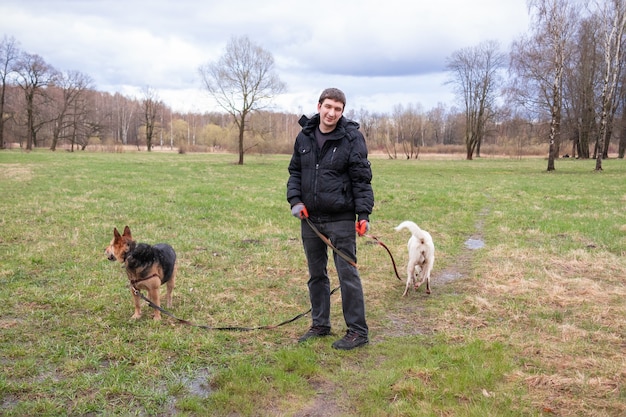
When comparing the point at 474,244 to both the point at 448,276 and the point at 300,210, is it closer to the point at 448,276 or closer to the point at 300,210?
the point at 448,276

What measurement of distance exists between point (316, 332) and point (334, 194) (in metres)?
1.52

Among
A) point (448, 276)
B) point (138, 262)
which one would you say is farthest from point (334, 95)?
point (448, 276)

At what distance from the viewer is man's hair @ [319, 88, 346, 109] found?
4062 millimetres

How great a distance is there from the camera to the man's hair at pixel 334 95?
4062mm

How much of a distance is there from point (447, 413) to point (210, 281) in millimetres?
4080

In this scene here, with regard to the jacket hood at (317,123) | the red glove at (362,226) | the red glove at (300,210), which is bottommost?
the red glove at (362,226)

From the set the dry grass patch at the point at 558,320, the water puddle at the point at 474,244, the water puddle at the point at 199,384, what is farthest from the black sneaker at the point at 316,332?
the water puddle at the point at 474,244

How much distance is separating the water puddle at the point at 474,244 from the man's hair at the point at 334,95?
5934 mm

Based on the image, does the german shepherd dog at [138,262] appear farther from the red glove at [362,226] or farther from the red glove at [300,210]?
the red glove at [362,226]

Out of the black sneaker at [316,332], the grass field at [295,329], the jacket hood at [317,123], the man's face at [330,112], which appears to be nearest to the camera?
the grass field at [295,329]

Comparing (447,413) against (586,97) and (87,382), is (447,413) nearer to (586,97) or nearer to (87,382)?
(87,382)

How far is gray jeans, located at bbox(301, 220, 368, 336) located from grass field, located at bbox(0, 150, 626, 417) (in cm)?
32

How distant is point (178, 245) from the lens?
27.3ft

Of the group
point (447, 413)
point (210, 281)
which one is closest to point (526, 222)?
point (210, 281)
